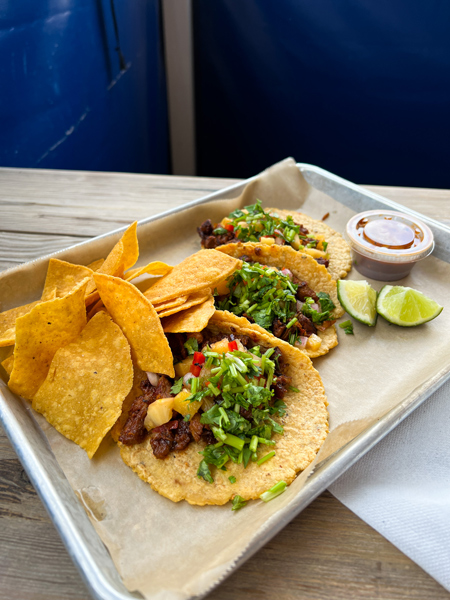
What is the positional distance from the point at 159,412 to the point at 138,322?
0.42m

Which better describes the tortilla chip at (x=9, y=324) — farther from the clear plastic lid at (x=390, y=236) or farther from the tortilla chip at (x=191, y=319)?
the clear plastic lid at (x=390, y=236)

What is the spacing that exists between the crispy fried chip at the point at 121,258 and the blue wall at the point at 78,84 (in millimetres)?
1779

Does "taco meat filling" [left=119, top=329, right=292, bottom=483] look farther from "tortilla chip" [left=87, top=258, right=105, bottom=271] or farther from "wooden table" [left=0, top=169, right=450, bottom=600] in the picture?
"tortilla chip" [left=87, top=258, right=105, bottom=271]

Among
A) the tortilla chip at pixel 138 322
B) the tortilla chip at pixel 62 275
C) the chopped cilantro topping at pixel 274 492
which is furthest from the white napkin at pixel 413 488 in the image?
the tortilla chip at pixel 62 275

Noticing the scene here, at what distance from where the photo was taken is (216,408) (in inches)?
73.0

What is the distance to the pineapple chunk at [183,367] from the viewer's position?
6.68 feet

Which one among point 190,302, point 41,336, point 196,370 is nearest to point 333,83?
point 190,302

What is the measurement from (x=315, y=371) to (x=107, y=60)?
3883 mm

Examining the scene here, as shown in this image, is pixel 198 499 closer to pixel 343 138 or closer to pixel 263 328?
pixel 263 328

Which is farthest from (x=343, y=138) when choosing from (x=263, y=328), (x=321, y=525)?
(x=321, y=525)

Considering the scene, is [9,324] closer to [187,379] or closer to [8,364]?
[8,364]

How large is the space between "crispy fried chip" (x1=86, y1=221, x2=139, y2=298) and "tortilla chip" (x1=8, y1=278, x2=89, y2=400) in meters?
0.26

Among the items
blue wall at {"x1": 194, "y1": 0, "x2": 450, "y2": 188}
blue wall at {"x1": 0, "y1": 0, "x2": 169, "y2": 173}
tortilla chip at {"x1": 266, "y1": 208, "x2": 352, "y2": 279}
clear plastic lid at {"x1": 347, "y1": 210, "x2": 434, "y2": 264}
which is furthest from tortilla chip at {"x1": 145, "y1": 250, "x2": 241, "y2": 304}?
blue wall at {"x1": 194, "y1": 0, "x2": 450, "y2": 188}

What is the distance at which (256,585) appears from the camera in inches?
58.1
